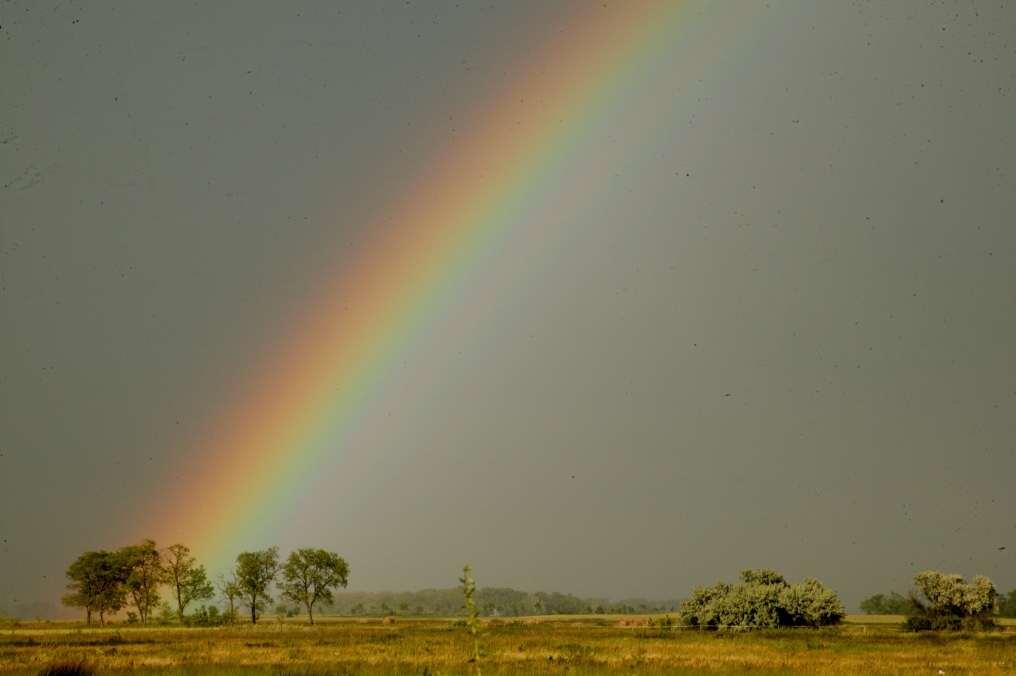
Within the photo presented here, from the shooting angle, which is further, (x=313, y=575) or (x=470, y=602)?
(x=313, y=575)

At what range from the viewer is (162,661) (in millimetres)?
36250

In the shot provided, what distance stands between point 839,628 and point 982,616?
62.6ft

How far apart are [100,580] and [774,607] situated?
105 m

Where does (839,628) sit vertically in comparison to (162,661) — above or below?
below

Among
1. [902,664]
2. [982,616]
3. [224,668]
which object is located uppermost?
[224,668]

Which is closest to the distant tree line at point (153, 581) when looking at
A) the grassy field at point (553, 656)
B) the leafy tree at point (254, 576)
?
the leafy tree at point (254, 576)

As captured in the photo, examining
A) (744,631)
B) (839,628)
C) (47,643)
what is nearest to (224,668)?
(47,643)

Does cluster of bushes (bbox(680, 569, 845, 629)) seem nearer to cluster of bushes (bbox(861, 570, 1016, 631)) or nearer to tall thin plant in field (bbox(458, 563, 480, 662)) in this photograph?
cluster of bushes (bbox(861, 570, 1016, 631))

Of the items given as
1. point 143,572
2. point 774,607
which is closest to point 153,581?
point 143,572

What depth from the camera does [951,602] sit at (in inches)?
2867

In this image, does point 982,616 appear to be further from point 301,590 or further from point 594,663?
point 301,590

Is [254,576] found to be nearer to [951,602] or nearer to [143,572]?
[143,572]

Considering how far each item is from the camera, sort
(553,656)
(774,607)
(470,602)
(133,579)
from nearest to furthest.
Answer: (470,602) → (553,656) → (774,607) → (133,579)

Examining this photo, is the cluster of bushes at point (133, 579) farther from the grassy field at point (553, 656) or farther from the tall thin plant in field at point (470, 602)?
the tall thin plant in field at point (470, 602)
